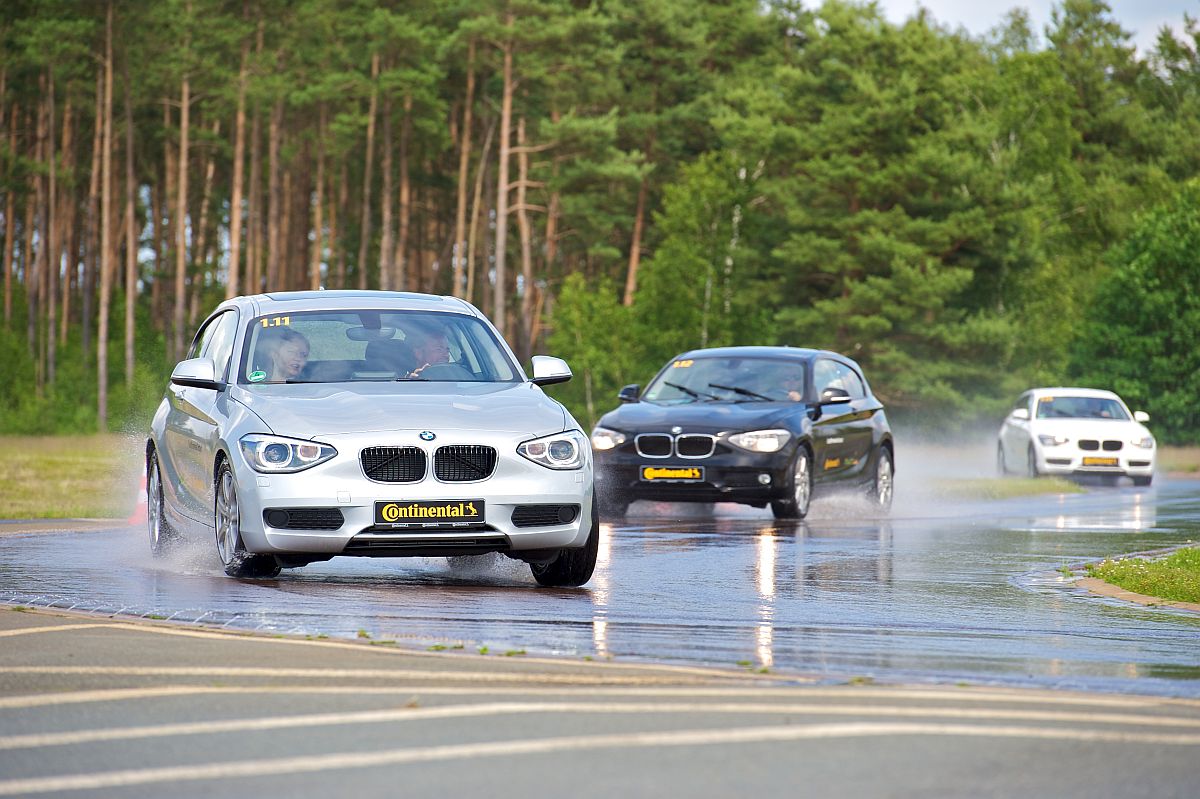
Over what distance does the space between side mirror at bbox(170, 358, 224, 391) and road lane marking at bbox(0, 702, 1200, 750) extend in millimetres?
6160

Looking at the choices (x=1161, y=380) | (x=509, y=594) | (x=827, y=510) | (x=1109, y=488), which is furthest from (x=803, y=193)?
(x=509, y=594)

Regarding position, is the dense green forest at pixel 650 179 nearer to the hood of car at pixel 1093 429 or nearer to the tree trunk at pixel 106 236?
the tree trunk at pixel 106 236

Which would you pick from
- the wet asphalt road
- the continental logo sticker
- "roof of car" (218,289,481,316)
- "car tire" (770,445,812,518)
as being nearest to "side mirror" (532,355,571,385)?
"roof of car" (218,289,481,316)

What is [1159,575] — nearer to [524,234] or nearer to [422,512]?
[422,512]

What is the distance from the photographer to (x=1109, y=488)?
33094 mm

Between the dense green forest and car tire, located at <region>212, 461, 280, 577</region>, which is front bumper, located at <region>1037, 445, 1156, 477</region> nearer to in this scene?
car tire, located at <region>212, 461, 280, 577</region>

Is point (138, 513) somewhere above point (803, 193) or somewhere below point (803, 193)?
below

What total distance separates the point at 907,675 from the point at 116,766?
3.54 m

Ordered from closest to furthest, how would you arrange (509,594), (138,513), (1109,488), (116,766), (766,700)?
(116,766) → (766,700) → (509,594) → (138,513) → (1109,488)

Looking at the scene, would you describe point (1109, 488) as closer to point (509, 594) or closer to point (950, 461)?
point (950, 461)

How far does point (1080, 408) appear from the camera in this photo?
118 feet

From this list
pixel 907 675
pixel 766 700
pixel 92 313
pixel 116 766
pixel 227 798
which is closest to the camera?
pixel 227 798

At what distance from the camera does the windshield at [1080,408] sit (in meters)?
35.4

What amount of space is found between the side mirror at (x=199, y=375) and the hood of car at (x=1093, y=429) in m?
22.8
